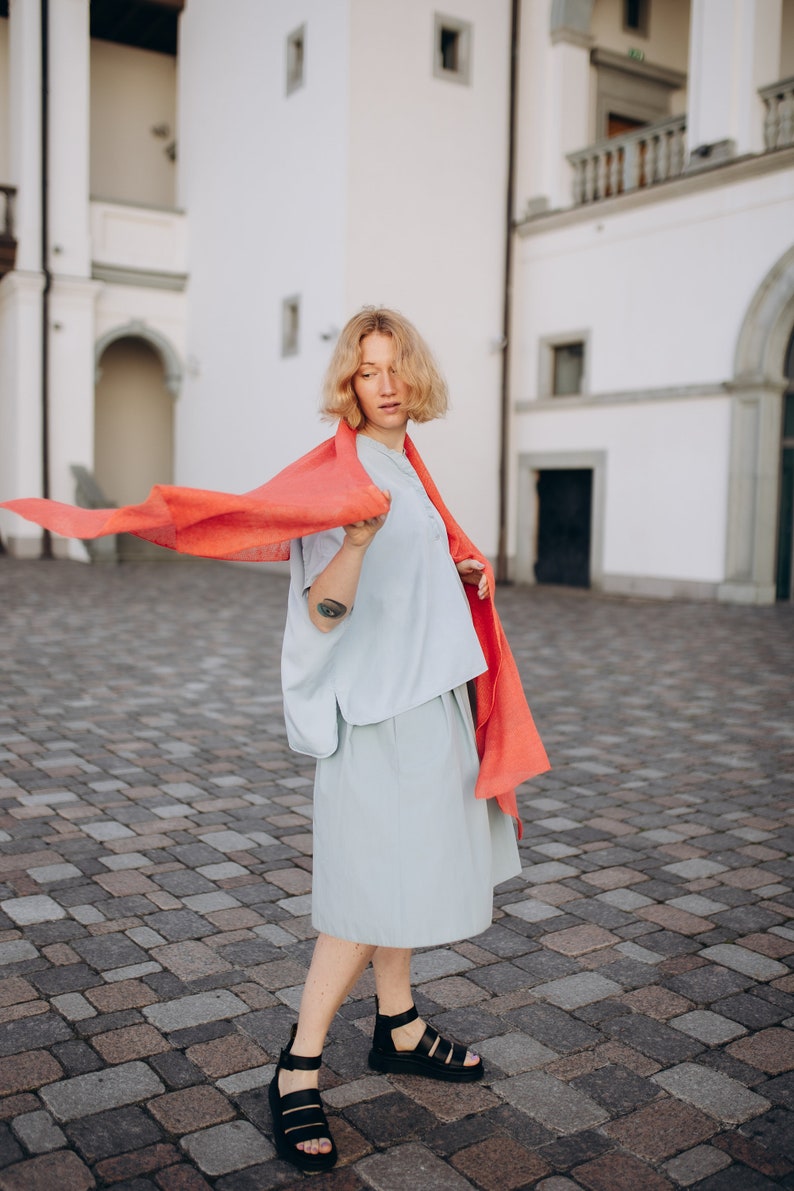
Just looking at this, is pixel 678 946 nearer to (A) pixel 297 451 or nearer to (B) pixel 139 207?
(A) pixel 297 451

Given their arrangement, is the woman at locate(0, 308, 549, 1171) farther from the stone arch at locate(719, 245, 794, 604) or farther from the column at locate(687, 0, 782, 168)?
the column at locate(687, 0, 782, 168)

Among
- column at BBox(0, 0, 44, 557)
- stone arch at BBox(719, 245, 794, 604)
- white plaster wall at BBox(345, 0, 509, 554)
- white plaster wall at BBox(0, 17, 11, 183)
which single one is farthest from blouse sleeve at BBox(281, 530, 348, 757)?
white plaster wall at BBox(0, 17, 11, 183)

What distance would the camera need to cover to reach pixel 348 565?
2217 mm

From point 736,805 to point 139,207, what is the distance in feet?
60.0

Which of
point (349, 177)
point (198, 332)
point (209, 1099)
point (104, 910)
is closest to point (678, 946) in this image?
point (209, 1099)

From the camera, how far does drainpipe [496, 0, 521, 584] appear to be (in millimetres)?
17391

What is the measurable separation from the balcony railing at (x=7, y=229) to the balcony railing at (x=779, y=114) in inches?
484

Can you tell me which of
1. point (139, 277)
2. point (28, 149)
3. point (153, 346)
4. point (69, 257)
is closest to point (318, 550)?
point (69, 257)

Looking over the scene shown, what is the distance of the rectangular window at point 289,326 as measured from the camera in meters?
17.7

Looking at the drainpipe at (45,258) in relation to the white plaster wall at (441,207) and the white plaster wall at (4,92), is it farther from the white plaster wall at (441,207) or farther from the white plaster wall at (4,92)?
the white plaster wall at (441,207)

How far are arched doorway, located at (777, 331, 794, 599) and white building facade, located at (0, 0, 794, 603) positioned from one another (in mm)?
30

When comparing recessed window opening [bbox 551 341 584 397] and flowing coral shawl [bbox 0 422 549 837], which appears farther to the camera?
recessed window opening [bbox 551 341 584 397]

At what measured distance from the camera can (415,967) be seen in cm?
338

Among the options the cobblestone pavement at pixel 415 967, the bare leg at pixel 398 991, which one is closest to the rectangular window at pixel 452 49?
the cobblestone pavement at pixel 415 967
